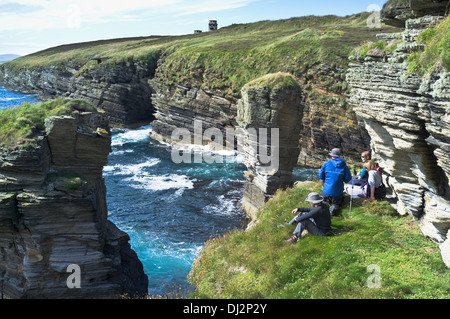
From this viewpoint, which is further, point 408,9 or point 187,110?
point 187,110

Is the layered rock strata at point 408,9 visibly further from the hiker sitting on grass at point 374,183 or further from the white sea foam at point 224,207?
the white sea foam at point 224,207

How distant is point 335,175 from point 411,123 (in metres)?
3.58

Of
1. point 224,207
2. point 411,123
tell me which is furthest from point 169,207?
point 411,123

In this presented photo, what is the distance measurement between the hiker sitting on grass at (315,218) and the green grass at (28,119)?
9935mm

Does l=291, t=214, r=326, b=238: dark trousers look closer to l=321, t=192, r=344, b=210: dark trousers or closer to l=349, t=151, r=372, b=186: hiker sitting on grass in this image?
l=321, t=192, r=344, b=210: dark trousers

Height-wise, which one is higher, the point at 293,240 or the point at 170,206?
the point at 293,240

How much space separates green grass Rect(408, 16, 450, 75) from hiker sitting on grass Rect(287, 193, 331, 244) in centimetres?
448

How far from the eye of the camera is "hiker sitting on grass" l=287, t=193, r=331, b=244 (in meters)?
11.3

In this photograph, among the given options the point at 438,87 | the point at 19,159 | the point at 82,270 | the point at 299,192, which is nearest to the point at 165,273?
the point at 82,270

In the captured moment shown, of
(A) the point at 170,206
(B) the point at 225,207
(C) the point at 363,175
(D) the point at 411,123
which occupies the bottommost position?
(B) the point at 225,207

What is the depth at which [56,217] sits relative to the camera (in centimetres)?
1367

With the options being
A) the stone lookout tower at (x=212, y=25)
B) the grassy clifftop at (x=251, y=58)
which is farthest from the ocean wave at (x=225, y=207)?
the stone lookout tower at (x=212, y=25)

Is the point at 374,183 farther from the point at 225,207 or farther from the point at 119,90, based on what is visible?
the point at 119,90
